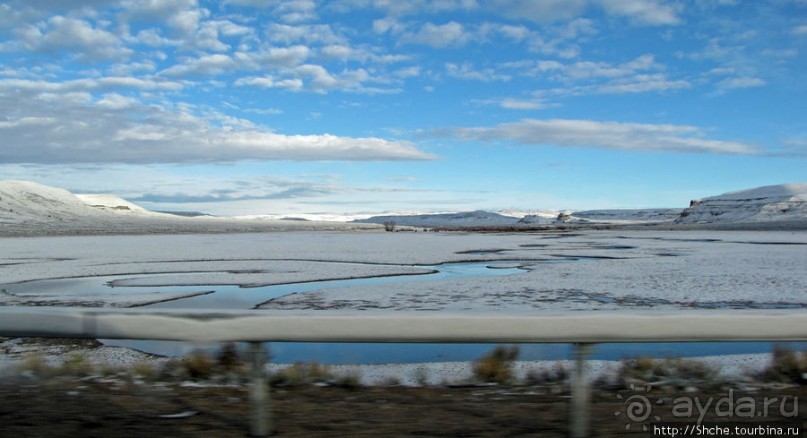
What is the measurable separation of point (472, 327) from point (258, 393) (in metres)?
1.18

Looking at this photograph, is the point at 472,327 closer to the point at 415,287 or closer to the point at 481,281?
the point at 415,287

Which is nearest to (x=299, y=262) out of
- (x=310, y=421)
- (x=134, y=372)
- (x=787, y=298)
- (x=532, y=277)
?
(x=532, y=277)

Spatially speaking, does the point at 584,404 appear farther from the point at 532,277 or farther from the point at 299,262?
the point at 299,262

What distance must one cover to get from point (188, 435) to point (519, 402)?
6.90ft

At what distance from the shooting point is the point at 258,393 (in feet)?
11.0

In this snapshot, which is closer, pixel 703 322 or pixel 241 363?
pixel 703 322

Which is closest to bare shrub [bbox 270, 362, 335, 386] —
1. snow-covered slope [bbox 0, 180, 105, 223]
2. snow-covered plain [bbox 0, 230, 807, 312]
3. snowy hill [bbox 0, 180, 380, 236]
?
snow-covered plain [bbox 0, 230, 807, 312]

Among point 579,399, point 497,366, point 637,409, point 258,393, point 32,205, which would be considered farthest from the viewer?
point 32,205

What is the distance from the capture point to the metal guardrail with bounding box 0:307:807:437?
3.11 m

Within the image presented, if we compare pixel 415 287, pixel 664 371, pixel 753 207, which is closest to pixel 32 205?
pixel 415 287

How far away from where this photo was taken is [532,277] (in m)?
17.3

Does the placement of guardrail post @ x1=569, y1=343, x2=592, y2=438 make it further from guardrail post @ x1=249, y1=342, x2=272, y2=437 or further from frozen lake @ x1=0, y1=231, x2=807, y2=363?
frozen lake @ x1=0, y1=231, x2=807, y2=363

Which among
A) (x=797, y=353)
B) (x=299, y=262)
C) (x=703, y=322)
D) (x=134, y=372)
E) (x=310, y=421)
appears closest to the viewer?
(x=703, y=322)

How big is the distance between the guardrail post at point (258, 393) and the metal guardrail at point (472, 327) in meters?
0.01
